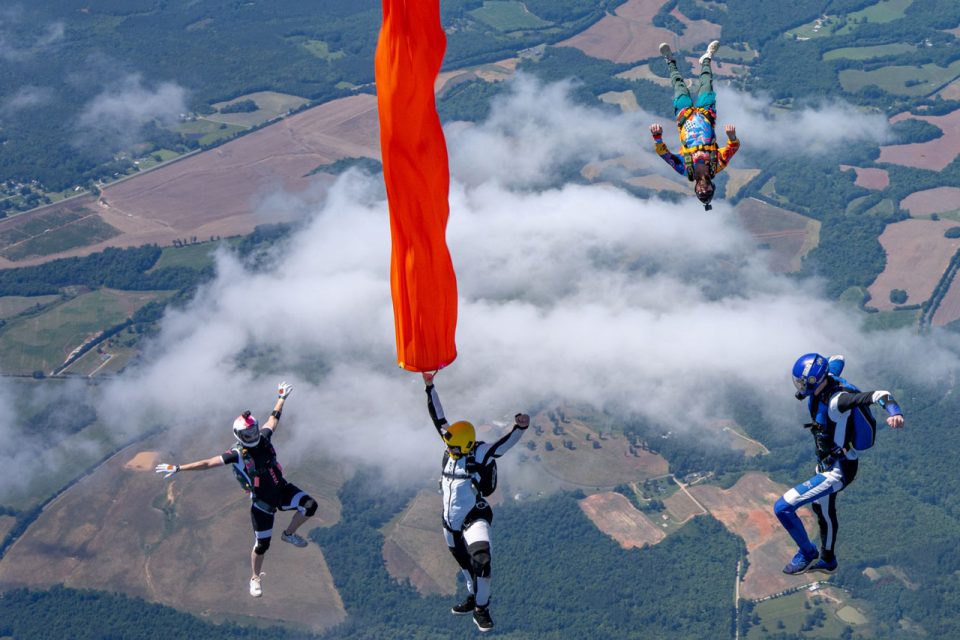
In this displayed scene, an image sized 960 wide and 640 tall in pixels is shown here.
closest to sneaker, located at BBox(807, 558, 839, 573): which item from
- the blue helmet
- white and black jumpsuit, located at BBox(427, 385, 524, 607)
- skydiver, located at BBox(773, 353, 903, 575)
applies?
skydiver, located at BBox(773, 353, 903, 575)

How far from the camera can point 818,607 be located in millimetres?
198875

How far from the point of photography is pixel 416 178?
3338cm

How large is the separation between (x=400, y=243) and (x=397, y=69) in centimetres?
464

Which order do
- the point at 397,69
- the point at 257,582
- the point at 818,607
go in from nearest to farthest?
the point at 397,69 → the point at 257,582 → the point at 818,607

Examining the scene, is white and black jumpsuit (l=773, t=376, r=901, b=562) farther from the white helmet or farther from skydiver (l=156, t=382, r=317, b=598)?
the white helmet

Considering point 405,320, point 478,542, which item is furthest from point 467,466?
point 405,320

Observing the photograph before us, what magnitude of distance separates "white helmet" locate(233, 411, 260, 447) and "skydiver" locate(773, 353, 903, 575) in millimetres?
15216

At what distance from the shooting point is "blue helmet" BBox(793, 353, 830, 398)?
37625 millimetres

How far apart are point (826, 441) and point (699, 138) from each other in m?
10.2

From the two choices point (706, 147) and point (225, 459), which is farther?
point (706, 147)

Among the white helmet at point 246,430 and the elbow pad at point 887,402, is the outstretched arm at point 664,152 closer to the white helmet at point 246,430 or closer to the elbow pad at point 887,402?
the elbow pad at point 887,402

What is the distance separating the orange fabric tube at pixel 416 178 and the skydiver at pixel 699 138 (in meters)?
8.93

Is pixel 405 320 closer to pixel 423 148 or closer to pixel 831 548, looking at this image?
pixel 423 148

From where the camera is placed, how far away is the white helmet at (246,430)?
124ft
